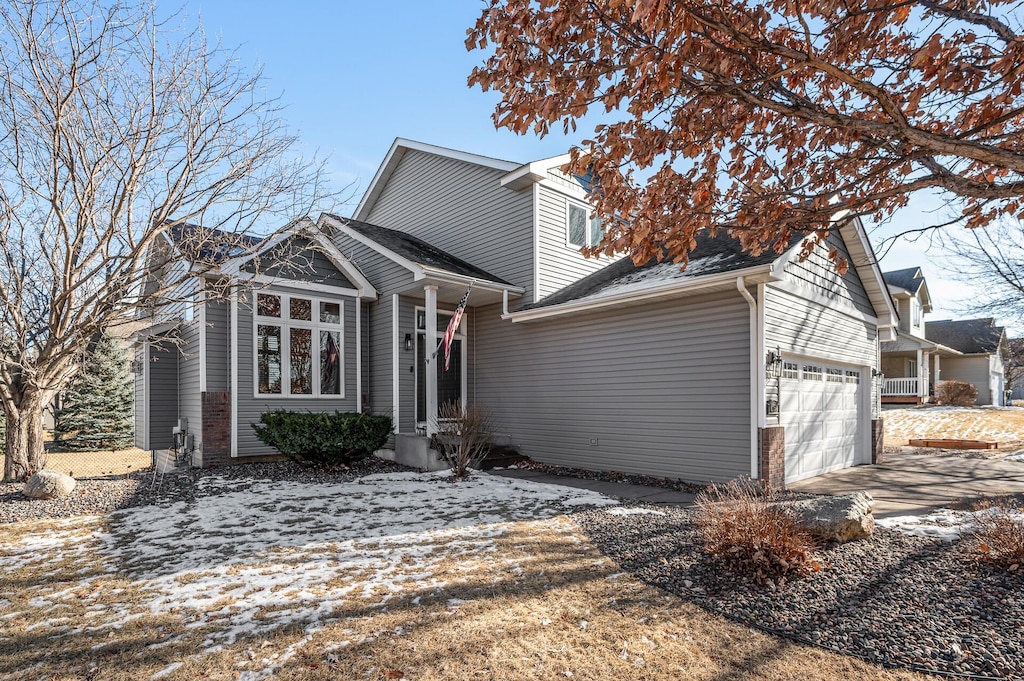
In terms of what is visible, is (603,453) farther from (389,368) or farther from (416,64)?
(416,64)

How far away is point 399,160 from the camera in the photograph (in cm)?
1634

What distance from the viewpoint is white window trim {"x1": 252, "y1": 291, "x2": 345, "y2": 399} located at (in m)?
10.9

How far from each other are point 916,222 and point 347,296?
9.93 meters

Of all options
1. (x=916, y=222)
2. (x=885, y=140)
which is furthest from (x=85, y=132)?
(x=916, y=222)

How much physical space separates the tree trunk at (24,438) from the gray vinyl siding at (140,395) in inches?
151

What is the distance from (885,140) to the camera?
3.93m

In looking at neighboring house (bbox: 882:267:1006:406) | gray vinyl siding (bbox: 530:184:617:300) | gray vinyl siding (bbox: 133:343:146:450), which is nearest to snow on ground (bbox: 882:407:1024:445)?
neighboring house (bbox: 882:267:1006:406)

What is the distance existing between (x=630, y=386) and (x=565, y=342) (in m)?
1.81

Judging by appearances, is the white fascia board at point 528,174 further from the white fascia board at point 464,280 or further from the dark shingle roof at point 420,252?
the white fascia board at point 464,280

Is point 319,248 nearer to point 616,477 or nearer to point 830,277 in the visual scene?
point 616,477

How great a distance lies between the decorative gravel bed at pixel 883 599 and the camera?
3.58 meters

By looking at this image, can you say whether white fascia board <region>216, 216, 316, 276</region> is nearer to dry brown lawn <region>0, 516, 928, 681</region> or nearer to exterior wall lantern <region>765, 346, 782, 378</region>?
dry brown lawn <region>0, 516, 928, 681</region>

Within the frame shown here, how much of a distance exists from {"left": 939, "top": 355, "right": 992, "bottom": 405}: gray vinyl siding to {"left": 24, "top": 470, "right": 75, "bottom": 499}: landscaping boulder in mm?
38083

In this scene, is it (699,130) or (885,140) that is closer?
(885,140)
